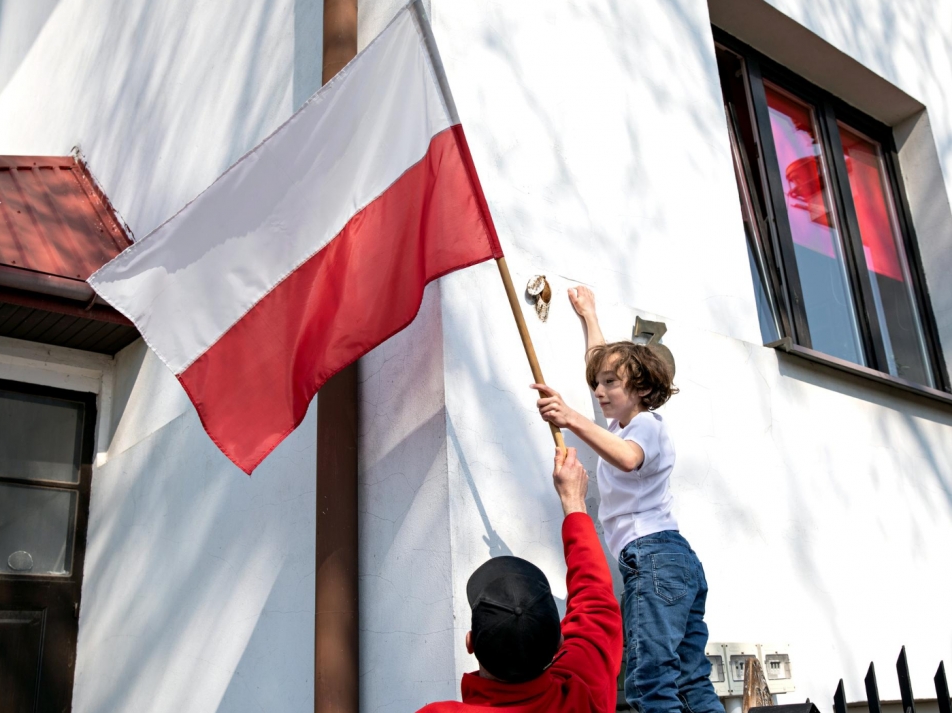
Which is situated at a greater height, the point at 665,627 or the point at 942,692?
the point at 665,627

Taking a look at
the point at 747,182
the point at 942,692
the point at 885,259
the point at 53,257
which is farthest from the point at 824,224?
the point at 53,257

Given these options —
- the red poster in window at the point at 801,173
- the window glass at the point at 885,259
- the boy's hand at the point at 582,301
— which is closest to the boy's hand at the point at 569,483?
the boy's hand at the point at 582,301

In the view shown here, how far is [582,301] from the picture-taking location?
3344 mm

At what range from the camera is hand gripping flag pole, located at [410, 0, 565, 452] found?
279 centimetres

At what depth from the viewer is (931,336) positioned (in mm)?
5520

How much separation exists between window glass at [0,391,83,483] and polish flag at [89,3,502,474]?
1.86m

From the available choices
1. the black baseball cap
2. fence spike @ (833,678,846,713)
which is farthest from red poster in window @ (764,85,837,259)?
the black baseball cap

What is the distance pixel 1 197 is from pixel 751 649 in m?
3.65

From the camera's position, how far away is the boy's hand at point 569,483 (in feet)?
8.92

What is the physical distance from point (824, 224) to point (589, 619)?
3.58 m

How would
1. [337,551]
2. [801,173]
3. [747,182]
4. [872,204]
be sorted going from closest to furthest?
1. [337,551]
2. [747,182]
3. [801,173]
4. [872,204]

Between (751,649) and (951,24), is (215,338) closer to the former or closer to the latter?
(751,649)

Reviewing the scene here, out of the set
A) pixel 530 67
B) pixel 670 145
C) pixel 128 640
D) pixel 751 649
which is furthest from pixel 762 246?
pixel 128 640

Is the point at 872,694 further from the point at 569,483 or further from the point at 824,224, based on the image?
the point at 824,224
